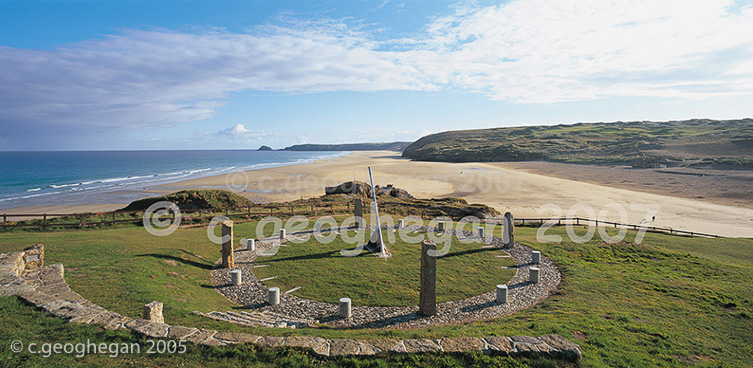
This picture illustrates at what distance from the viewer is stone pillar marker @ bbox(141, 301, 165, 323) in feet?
28.1

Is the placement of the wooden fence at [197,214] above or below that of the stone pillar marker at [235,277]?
above

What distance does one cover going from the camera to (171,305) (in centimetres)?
1055

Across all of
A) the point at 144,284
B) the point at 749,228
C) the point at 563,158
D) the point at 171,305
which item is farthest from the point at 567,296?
the point at 563,158

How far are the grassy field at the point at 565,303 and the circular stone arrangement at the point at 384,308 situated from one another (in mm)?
718

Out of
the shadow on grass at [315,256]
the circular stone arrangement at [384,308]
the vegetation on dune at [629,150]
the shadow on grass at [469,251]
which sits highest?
the vegetation on dune at [629,150]

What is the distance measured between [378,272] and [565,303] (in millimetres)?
7657

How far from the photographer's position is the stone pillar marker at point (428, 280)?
37.5 ft

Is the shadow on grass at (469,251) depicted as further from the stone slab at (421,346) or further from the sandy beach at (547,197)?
the sandy beach at (547,197)

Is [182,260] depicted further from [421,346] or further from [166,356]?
[421,346]

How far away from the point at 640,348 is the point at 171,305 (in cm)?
1353

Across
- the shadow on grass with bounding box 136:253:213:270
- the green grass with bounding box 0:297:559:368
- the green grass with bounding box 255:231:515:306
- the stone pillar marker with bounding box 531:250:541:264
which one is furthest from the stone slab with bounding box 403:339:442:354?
the shadow on grass with bounding box 136:253:213:270

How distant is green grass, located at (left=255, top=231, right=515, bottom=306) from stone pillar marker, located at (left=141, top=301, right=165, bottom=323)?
5.21 m

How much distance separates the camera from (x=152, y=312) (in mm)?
8656

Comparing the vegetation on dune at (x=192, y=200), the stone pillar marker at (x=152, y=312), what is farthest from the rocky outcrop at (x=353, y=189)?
the stone pillar marker at (x=152, y=312)
